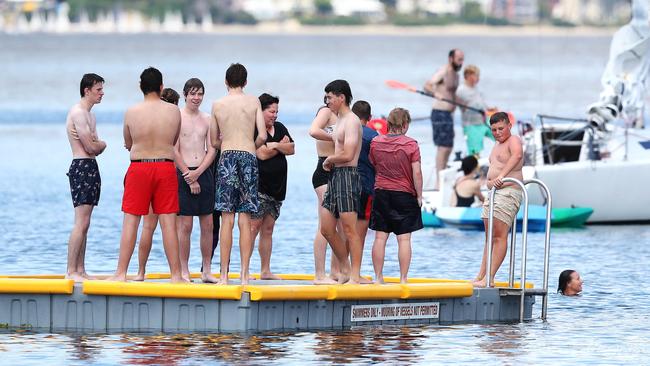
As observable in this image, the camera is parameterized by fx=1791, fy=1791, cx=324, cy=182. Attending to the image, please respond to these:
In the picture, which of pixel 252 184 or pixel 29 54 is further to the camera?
pixel 29 54

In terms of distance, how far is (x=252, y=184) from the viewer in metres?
14.2

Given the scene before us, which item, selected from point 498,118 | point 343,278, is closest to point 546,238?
point 498,118

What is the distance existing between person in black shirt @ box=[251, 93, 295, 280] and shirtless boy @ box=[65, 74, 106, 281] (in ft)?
4.35

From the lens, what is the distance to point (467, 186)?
23766 mm

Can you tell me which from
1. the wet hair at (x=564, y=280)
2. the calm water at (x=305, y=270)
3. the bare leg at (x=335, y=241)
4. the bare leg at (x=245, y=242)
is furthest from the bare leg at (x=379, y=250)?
the wet hair at (x=564, y=280)

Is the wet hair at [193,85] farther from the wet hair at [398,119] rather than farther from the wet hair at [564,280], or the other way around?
the wet hair at [564,280]

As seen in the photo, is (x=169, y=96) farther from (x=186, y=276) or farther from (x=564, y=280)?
(x=564, y=280)

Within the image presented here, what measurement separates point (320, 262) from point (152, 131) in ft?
6.33

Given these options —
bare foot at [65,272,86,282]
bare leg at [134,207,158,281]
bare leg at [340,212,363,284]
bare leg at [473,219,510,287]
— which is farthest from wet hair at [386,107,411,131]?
bare foot at [65,272,86,282]

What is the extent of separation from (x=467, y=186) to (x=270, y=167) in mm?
9301

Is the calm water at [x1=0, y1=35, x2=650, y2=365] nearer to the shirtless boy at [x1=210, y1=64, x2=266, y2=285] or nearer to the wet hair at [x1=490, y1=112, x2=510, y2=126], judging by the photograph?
the shirtless boy at [x1=210, y1=64, x2=266, y2=285]

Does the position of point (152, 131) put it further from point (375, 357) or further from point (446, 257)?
point (446, 257)

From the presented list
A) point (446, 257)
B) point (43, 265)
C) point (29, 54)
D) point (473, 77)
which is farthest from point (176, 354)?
point (29, 54)

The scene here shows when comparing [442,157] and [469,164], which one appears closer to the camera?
[469,164]
